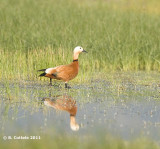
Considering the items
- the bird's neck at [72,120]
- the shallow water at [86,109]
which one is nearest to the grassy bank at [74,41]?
the shallow water at [86,109]

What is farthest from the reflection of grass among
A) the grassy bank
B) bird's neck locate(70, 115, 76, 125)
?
the grassy bank

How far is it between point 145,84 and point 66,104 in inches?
114

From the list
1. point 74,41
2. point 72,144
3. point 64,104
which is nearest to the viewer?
point 72,144

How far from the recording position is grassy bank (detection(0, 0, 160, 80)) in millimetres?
10156

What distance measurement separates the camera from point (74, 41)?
11.2 meters

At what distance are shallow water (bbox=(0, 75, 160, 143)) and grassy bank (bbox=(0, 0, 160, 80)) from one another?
899 mm

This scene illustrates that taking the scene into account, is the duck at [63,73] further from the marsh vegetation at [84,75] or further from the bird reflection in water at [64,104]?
the bird reflection in water at [64,104]

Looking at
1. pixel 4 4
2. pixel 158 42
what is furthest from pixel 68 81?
pixel 4 4

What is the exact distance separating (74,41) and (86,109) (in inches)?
173

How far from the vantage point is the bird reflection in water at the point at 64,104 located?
674 cm

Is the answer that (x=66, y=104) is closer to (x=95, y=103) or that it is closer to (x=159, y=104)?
(x=95, y=103)

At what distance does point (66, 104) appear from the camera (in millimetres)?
7383

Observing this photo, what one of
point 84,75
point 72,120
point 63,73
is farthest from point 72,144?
point 84,75

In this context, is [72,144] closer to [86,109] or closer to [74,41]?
[86,109]
